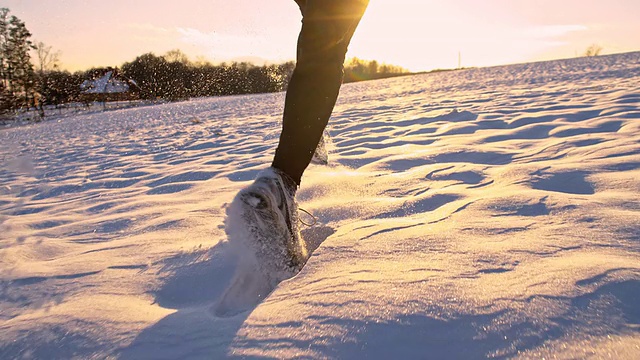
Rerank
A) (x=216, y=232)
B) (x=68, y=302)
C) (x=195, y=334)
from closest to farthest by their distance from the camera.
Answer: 1. (x=195, y=334)
2. (x=68, y=302)
3. (x=216, y=232)

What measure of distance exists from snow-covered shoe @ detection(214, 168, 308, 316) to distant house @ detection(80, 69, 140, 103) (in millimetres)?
34972

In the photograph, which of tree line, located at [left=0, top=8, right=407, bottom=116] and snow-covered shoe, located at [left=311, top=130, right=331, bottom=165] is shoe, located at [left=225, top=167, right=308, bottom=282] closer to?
snow-covered shoe, located at [left=311, top=130, right=331, bottom=165]

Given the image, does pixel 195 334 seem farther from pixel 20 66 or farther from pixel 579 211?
pixel 20 66

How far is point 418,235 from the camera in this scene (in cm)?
127

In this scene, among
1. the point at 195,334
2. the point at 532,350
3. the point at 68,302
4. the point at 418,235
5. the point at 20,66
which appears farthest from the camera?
the point at 20,66

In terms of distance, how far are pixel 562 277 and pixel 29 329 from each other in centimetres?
119

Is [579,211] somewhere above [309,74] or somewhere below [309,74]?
below

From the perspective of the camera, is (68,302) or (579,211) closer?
(68,302)

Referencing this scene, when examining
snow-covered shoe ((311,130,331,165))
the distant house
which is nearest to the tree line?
the distant house

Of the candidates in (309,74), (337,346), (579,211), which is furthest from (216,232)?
(579,211)

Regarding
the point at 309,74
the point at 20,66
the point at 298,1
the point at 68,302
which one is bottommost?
the point at 68,302

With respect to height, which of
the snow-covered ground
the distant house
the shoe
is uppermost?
the distant house

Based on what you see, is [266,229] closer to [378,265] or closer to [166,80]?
[378,265]

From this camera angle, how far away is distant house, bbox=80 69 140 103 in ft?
104
